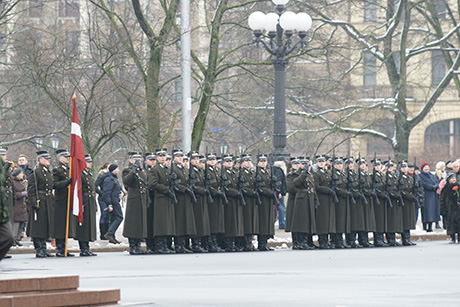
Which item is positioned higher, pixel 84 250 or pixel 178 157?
pixel 178 157

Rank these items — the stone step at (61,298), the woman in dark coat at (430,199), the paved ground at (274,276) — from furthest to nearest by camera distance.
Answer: the woman in dark coat at (430,199)
the paved ground at (274,276)
the stone step at (61,298)

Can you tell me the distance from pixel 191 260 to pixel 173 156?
2.85 meters

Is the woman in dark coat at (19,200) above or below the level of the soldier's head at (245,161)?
below

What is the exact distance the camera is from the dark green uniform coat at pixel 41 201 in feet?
64.7

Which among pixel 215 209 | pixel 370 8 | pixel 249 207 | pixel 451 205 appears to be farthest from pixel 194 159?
pixel 370 8

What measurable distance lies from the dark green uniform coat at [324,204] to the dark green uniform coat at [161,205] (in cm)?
314

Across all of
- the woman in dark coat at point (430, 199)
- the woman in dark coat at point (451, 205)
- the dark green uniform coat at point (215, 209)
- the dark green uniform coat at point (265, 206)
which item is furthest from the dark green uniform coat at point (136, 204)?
the woman in dark coat at point (430, 199)

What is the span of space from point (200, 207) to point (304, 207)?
2194 millimetres

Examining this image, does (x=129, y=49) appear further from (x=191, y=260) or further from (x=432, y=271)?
(x=432, y=271)

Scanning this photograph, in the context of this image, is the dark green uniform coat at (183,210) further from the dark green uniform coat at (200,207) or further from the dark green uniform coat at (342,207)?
the dark green uniform coat at (342,207)

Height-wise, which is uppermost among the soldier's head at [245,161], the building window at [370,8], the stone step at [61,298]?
the building window at [370,8]

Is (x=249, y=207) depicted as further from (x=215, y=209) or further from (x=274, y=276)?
(x=274, y=276)

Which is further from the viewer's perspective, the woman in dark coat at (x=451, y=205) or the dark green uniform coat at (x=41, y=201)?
the woman in dark coat at (x=451, y=205)

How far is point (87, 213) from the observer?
20.1 meters
